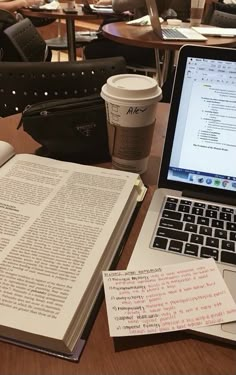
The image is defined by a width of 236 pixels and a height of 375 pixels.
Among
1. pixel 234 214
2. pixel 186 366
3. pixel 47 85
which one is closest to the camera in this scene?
pixel 186 366

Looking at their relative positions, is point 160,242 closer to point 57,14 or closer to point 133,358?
point 133,358

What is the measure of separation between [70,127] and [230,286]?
0.39m

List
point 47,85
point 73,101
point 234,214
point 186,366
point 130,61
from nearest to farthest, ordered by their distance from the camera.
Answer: point 186,366, point 234,214, point 73,101, point 47,85, point 130,61

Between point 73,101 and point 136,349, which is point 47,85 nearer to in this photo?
point 73,101

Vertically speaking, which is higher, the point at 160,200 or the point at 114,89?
the point at 114,89

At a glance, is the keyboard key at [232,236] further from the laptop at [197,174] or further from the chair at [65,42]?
the chair at [65,42]

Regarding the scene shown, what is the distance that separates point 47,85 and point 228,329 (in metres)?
0.72

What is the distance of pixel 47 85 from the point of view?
896 mm

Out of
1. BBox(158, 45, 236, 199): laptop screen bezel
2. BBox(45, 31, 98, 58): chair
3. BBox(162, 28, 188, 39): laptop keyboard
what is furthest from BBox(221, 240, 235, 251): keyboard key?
BBox(45, 31, 98, 58): chair

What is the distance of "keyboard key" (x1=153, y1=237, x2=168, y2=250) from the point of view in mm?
461

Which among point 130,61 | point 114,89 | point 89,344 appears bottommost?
point 130,61

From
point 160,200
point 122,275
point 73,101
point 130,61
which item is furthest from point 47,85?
point 130,61

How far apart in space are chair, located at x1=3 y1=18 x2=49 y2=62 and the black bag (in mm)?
873

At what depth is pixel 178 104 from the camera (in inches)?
20.8
